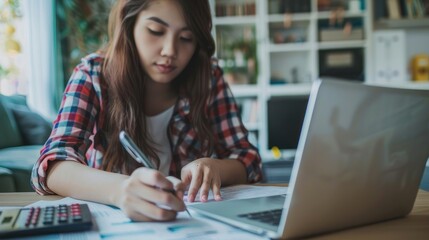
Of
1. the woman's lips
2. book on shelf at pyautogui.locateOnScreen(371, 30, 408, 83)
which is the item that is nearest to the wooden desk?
the woman's lips

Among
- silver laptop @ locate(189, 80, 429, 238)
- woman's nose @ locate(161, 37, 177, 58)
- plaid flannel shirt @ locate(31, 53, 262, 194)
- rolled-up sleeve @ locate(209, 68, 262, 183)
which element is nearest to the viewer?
silver laptop @ locate(189, 80, 429, 238)

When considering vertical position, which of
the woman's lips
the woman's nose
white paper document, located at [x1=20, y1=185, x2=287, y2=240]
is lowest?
white paper document, located at [x1=20, y1=185, x2=287, y2=240]

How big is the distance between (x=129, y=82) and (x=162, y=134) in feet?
0.54

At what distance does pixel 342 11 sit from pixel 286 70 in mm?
640

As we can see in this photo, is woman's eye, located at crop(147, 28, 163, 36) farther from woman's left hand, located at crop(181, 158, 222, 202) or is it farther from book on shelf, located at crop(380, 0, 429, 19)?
book on shelf, located at crop(380, 0, 429, 19)

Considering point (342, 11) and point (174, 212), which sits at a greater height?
point (342, 11)

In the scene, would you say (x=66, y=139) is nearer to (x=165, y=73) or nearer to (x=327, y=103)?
(x=165, y=73)

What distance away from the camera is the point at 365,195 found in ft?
1.73

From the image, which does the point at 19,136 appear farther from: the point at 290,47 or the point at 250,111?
the point at 290,47

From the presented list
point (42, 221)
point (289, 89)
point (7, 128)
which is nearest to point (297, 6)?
point (289, 89)

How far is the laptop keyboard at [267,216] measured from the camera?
0.52 meters

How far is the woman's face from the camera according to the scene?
936mm

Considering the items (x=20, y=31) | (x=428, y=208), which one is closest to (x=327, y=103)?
(x=428, y=208)

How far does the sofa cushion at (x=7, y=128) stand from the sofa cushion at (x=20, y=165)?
24 centimetres
